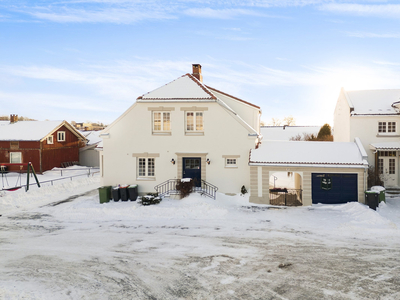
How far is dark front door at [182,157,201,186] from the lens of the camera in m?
20.0

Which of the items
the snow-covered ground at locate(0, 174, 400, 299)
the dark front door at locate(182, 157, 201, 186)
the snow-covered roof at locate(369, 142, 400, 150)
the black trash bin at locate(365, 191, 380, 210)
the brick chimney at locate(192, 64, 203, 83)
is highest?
the brick chimney at locate(192, 64, 203, 83)

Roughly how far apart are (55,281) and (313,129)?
55.6 m

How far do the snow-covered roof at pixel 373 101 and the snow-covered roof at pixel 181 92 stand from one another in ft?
42.1

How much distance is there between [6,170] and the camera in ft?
110

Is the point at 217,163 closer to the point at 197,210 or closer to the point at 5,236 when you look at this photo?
the point at 197,210

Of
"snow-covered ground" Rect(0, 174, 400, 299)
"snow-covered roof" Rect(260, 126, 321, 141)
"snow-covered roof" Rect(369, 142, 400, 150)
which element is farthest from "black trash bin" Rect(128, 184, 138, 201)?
"snow-covered roof" Rect(260, 126, 321, 141)

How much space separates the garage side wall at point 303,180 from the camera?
1814 centimetres

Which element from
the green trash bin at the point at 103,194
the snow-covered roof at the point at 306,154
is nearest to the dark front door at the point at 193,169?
the snow-covered roof at the point at 306,154

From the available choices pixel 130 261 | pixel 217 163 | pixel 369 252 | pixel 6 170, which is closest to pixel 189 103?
pixel 217 163

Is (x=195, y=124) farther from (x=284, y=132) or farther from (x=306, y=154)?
(x=284, y=132)

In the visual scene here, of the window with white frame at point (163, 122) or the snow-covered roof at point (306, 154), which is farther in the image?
the window with white frame at point (163, 122)

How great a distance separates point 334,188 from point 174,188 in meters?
10.3

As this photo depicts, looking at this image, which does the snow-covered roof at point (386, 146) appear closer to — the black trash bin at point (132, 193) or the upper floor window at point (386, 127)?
the upper floor window at point (386, 127)

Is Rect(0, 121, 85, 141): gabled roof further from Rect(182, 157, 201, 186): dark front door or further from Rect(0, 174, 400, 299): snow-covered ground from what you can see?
Rect(182, 157, 201, 186): dark front door
